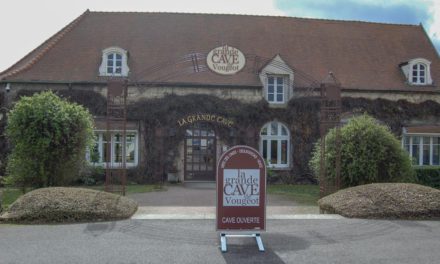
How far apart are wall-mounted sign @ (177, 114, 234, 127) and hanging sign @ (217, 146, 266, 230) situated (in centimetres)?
1319

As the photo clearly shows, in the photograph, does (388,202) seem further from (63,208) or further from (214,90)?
(214,90)

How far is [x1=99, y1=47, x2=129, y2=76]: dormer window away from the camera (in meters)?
21.3

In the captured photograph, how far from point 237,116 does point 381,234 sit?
43.6 ft

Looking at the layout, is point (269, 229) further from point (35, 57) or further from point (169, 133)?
point (35, 57)

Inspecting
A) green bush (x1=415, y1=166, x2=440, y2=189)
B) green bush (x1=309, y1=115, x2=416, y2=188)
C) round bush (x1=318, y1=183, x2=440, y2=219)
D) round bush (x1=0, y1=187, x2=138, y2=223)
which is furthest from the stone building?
round bush (x1=0, y1=187, x2=138, y2=223)

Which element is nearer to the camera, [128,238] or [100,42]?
[128,238]

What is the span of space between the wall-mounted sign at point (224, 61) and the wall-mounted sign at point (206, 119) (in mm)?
2123

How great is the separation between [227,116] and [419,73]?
9620mm

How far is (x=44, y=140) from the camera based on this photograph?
12.9m

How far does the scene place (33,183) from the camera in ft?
44.1

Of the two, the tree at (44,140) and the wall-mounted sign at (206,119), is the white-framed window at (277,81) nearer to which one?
the wall-mounted sign at (206,119)

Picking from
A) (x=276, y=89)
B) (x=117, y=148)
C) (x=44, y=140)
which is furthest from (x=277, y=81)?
(x=44, y=140)

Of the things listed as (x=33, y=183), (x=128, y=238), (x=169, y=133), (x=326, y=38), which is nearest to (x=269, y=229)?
(x=128, y=238)

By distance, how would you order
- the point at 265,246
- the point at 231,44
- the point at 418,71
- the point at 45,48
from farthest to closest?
1. the point at 231,44
2. the point at 418,71
3. the point at 45,48
4. the point at 265,246
